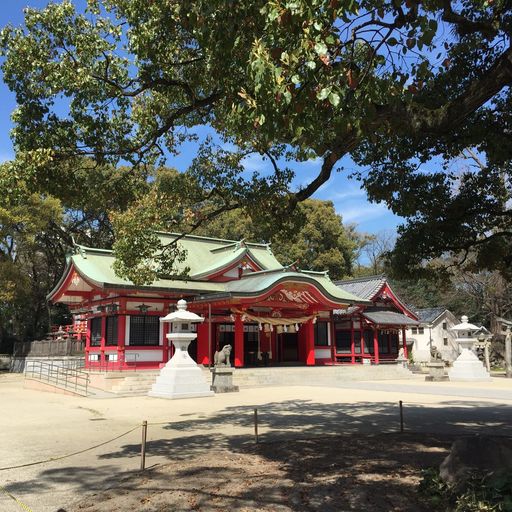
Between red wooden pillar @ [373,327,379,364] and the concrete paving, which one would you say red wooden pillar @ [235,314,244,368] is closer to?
the concrete paving

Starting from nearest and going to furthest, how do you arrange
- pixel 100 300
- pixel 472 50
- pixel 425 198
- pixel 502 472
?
pixel 502 472, pixel 472 50, pixel 425 198, pixel 100 300

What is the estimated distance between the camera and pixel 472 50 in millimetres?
9109

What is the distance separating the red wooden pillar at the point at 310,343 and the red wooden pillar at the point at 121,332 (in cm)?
1077

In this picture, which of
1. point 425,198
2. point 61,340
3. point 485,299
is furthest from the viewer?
point 485,299

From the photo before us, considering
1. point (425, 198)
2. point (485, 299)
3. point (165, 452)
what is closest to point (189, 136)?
point (425, 198)

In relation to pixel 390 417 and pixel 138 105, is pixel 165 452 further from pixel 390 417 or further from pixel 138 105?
pixel 138 105

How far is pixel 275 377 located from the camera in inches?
960

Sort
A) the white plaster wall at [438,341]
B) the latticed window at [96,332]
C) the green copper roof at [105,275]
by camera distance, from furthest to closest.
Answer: the white plaster wall at [438,341] < the latticed window at [96,332] < the green copper roof at [105,275]

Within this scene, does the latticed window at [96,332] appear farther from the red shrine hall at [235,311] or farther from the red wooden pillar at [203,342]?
the red wooden pillar at [203,342]

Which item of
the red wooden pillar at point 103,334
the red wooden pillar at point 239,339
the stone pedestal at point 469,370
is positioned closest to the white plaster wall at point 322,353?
the red wooden pillar at point 239,339

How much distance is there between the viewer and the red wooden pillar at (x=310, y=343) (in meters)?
29.5

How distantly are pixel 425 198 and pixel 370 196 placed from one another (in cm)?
114

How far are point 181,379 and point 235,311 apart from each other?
348 inches

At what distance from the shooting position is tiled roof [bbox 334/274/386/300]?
33.2m
